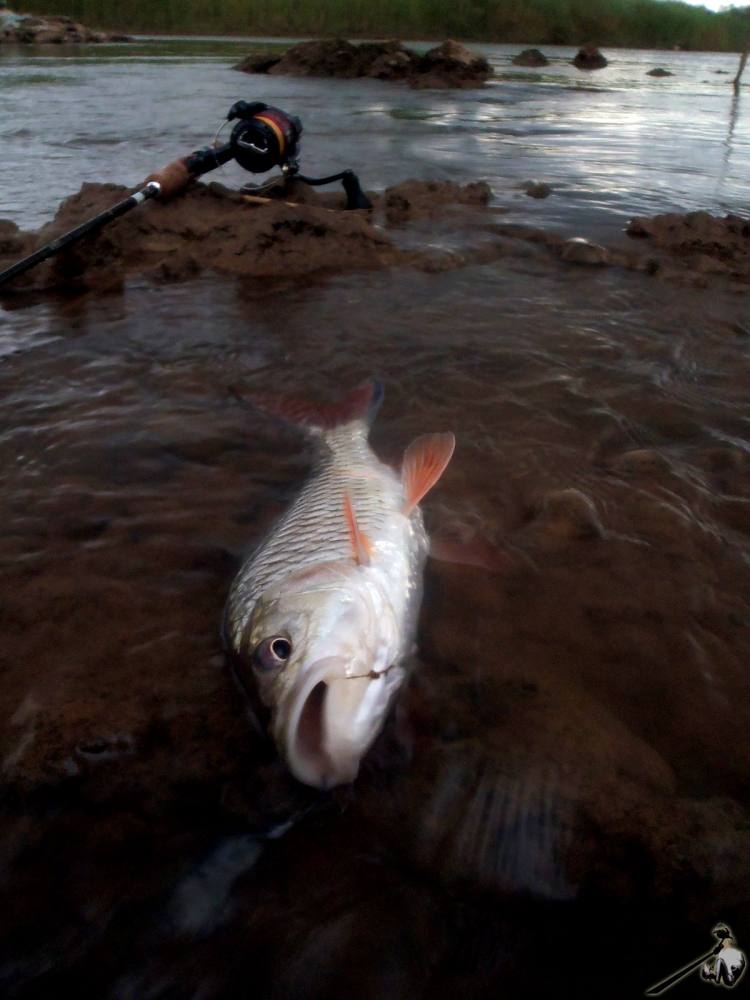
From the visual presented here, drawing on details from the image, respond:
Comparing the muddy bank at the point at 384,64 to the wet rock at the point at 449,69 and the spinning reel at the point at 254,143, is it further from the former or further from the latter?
the spinning reel at the point at 254,143

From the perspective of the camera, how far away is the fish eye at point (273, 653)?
6.16ft

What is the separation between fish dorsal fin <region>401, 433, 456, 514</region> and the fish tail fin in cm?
51

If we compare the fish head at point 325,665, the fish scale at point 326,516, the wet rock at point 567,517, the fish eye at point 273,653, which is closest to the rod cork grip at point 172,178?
the fish scale at point 326,516

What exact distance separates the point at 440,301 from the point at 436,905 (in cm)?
416

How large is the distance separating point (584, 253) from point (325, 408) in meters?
3.48

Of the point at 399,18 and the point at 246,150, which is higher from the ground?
the point at 399,18

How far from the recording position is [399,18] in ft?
150

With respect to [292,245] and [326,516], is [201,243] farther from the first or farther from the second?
[326,516]

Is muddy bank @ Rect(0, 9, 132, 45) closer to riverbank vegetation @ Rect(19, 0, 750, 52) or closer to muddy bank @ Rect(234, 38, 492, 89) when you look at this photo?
riverbank vegetation @ Rect(19, 0, 750, 52)

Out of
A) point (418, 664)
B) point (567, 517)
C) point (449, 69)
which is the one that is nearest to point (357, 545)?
point (418, 664)

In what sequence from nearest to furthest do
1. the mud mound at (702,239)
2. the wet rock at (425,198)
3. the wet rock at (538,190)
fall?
the mud mound at (702,239) < the wet rock at (425,198) < the wet rock at (538,190)

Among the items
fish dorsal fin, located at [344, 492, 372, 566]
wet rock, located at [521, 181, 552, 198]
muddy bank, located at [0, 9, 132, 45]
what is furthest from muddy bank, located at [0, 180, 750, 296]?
muddy bank, located at [0, 9, 132, 45]

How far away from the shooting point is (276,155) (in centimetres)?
581

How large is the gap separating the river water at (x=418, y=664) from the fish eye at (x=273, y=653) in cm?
26
